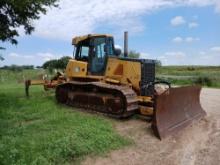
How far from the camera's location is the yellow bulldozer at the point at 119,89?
9.83m

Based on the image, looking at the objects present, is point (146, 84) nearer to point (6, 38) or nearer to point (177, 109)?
point (177, 109)

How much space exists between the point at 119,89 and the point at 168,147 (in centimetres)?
299

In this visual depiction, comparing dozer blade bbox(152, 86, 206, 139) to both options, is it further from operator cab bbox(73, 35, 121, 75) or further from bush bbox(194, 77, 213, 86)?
bush bbox(194, 77, 213, 86)

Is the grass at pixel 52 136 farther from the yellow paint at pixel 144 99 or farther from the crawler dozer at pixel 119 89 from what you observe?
the yellow paint at pixel 144 99

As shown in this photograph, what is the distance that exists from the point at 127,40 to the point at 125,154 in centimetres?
624

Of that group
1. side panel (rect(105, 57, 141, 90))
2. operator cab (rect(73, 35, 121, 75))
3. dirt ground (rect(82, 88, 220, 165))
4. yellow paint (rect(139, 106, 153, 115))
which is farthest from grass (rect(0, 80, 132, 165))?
operator cab (rect(73, 35, 121, 75))

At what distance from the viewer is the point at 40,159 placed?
6387 mm

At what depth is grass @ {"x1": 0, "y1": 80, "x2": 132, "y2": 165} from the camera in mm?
6598

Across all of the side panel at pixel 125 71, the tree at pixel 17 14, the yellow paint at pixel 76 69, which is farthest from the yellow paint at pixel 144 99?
the tree at pixel 17 14

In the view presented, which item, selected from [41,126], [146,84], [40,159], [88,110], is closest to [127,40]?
[146,84]

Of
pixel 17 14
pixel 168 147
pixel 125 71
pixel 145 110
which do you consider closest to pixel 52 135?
pixel 168 147

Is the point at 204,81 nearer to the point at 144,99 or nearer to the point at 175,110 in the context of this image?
the point at 144,99

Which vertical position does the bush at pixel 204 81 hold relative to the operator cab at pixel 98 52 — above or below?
below

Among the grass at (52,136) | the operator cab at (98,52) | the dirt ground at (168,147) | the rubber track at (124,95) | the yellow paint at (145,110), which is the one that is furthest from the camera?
the operator cab at (98,52)
